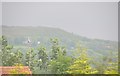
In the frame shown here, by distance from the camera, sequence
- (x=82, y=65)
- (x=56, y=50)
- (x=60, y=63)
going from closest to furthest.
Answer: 1. (x=82, y=65)
2. (x=60, y=63)
3. (x=56, y=50)

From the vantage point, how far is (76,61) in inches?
295

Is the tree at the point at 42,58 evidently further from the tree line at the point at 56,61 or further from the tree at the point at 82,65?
the tree at the point at 82,65

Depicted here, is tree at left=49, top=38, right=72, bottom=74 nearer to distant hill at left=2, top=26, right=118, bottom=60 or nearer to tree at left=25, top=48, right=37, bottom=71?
tree at left=25, top=48, right=37, bottom=71

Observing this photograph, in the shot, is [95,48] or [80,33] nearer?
[95,48]

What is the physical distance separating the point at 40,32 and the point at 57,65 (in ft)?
29.9

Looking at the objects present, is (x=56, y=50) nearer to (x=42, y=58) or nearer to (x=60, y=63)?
(x=42, y=58)

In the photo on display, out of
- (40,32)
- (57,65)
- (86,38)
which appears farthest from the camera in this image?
(40,32)

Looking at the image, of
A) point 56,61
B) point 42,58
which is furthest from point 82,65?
Result: point 42,58

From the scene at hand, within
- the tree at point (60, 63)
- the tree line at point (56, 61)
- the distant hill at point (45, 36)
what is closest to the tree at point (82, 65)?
the tree line at point (56, 61)

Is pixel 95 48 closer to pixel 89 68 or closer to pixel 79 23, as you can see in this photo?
pixel 79 23

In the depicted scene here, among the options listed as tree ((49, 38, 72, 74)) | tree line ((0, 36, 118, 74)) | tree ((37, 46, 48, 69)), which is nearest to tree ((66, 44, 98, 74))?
tree line ((0, 36, 118, 74))

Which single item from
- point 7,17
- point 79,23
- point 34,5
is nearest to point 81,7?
point 79,23

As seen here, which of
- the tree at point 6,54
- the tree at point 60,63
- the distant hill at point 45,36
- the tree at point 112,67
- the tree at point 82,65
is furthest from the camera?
the distant hill at point 45,36

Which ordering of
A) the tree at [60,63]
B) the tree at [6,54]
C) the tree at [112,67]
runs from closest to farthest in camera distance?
the tree at [112,67]
the tree at [60,63]
the tree at [6,54]
